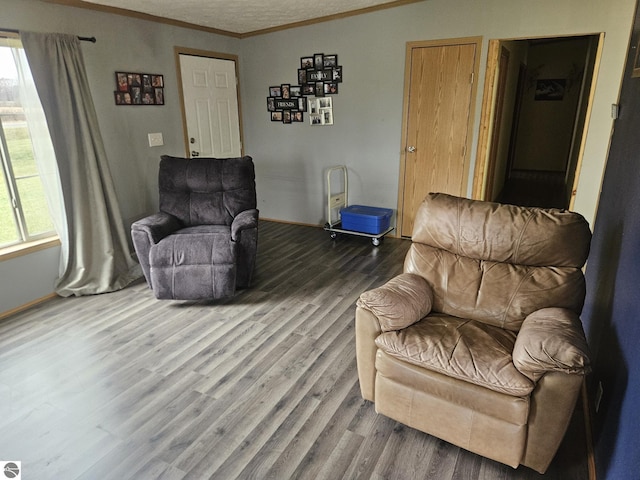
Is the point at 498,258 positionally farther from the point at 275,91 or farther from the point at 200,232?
the point at 275,91

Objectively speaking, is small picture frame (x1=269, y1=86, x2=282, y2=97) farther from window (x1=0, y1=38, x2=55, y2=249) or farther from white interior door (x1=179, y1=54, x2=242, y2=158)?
window (x1=0, y1=38, x2=55, y2=249)

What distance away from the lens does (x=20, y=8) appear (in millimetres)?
2850

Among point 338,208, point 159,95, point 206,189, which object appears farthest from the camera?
point 338,208

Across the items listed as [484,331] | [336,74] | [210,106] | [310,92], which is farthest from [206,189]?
[484,331]

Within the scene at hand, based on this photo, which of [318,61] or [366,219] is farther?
[318,61]

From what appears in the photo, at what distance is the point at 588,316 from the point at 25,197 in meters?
4.04

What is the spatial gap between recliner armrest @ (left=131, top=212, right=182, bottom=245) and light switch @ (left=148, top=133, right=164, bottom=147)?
97 centimetres

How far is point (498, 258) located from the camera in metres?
1.93

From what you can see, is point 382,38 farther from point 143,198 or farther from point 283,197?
point 143,198

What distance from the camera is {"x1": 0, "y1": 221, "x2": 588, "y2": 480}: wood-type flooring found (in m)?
1.64

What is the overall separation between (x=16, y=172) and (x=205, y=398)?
2412 millimetres

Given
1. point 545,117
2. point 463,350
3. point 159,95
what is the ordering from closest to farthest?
point 463,350 < point 159,95 < point 545,117

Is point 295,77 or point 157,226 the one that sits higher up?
point 295,77

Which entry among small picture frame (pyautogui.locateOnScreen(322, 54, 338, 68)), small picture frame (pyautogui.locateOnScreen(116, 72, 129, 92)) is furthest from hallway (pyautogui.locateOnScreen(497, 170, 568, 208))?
small picture frame (pyautogui.locateOnScreen(116, 72, 129, 92))
